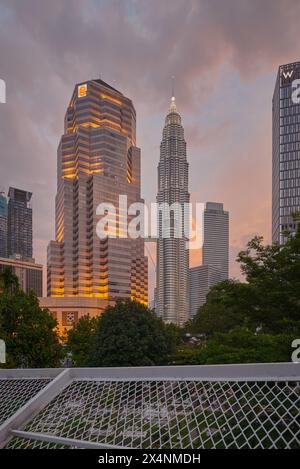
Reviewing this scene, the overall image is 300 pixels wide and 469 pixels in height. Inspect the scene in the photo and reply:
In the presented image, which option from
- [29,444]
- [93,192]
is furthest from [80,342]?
[93,192]

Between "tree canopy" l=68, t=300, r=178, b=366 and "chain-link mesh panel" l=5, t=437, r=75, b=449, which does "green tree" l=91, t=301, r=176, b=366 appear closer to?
"tree canopy" l=68, t=300, r=178, b=366

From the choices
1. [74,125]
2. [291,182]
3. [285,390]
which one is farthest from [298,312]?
[74,125]

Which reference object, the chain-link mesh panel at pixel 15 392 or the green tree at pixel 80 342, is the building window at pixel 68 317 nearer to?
the green tree at pixel 80 342

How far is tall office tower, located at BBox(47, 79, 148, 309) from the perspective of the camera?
9962 centimetres

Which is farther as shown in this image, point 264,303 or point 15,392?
point 264,303

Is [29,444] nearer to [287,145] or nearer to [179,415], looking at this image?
[179,415]

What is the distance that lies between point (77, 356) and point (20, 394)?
25837 millimetres

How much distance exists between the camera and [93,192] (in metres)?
103

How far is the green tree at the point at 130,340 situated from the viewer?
833 inches

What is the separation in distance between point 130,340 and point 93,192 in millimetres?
84297

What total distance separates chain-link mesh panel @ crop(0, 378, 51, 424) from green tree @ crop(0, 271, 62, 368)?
36.3 feet

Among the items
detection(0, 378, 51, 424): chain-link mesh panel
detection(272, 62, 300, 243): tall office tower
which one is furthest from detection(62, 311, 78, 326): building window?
detection(0, 378, 51, 424): chain-link mesh panel

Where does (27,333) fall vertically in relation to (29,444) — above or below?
below

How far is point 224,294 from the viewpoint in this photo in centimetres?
1381
